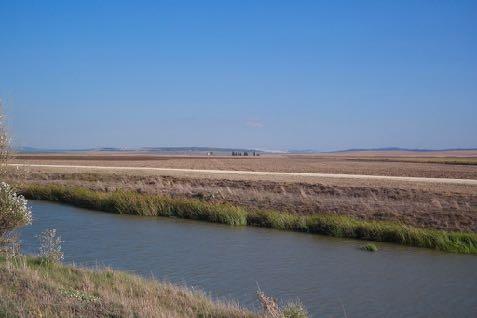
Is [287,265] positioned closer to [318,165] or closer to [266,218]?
[266,218]

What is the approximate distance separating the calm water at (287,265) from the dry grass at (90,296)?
263 centimetres

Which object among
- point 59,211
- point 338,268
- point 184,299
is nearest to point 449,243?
point 338,268

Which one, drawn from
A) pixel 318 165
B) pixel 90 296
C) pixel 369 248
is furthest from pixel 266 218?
pixel 318 165

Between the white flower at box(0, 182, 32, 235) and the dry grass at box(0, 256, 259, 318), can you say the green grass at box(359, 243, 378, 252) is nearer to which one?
the dry grass at box(0, 256, 259, 318)

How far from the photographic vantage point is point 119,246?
1984cm

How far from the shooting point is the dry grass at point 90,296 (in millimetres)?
8375

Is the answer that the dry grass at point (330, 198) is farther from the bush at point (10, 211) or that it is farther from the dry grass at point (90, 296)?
the dry grass at point (90, 296)

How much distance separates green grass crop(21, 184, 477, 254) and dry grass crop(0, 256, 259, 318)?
12.9 meters

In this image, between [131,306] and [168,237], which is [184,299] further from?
[168,237]

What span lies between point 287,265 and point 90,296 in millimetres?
9098

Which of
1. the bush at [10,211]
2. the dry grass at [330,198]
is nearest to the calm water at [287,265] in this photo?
the bush at [10,211]

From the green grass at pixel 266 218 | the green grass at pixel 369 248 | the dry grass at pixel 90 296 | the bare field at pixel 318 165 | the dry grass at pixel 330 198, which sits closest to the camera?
the dry grass at pixel 90 296

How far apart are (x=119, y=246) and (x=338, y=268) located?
25.9ft

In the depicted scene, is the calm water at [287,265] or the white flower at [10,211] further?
the calm water at [287,265]
